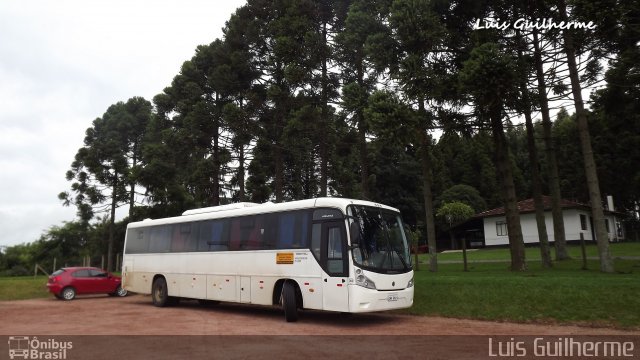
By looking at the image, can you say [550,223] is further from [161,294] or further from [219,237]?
[161,294]

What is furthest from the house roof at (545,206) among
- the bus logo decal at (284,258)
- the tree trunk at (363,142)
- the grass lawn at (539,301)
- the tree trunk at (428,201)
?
the bus logo decal at (284,258)

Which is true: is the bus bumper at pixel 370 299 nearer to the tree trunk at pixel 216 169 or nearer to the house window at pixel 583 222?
the tree trunk at pixel 216 169

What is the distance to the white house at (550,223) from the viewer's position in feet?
140

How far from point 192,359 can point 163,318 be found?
6.69 m

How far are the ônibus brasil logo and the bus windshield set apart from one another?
6.25 m

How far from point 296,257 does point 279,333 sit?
8.12 ft

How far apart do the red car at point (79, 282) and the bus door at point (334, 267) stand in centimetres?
1573

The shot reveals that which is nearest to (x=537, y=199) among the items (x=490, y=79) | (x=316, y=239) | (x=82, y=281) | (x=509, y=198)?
(x=509, y=198)

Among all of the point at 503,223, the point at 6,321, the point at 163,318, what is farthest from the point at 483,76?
the point at 503,223

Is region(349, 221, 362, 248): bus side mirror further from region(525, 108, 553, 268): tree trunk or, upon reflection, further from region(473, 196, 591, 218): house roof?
region(473, 196, 591, 218): house roof

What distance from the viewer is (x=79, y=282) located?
22.0m

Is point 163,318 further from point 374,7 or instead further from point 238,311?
point 374,7

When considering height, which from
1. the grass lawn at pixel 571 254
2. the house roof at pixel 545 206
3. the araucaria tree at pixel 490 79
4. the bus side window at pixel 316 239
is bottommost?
the grass lawn at pixel 571 254

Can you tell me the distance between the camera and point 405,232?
1221 centimetres
